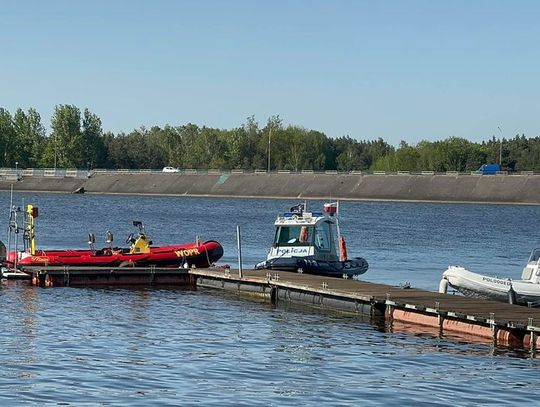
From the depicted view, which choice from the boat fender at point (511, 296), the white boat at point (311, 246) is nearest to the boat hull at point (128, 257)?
the white boat at point (311, 246)

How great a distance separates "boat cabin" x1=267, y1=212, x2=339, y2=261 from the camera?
4819 cm

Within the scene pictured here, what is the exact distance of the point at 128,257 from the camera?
5012 cm

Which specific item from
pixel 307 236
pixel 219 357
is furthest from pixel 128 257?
pixel 219 357

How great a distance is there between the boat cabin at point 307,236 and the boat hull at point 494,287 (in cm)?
661

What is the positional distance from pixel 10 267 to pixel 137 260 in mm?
5099

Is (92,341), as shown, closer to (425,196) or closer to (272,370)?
(272,370)

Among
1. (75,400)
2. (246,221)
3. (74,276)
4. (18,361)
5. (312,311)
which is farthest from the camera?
(246,221)

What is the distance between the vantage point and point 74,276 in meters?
47.9

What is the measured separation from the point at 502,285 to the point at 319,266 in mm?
9348

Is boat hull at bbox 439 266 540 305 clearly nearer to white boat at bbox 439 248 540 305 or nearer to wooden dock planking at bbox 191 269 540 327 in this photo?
white boat at bbox 439 248 540 305

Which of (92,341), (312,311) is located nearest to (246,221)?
(312,311)

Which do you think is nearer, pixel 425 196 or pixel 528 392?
pixel 528 392

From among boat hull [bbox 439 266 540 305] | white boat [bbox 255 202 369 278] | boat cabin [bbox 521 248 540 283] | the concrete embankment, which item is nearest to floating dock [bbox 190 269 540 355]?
white boat [bbox 255 202 369 278]

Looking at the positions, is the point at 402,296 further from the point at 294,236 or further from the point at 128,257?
the point at 128,257
